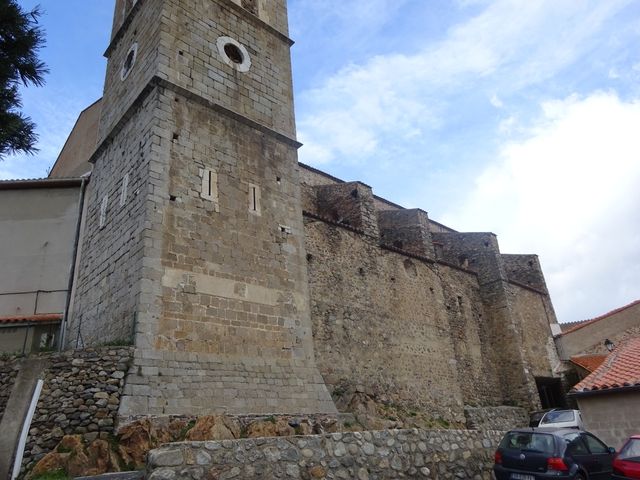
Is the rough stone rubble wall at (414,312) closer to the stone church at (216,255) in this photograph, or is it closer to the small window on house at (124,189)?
the stone church at (216,255)

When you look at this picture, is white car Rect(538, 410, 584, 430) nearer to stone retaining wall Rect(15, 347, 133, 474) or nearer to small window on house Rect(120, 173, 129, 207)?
stone retaining wall Rect(15, 347, 133, 474)

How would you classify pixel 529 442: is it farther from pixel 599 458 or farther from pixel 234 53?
pixel 234 53

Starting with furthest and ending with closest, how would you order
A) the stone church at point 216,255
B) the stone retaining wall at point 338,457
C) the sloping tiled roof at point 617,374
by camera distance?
the sloping tiled roof at point 617,374
the stone church at point 216,255
the stone retaining wall at point 338,457

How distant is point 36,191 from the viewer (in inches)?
533

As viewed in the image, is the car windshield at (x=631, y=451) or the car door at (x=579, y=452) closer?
the car windshield at (x=631, y=451)

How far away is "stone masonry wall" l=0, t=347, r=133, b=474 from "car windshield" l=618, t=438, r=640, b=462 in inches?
292

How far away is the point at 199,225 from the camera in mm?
9742

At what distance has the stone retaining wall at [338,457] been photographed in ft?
16.9

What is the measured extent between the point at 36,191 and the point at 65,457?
29.1 feet

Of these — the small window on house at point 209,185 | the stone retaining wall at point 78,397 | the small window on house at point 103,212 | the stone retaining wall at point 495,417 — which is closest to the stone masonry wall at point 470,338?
the stone retaining wall at point 495,417

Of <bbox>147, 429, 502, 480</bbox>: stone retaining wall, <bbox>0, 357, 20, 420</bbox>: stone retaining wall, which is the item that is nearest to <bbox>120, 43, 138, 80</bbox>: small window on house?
<bbox>0, 357, 20, 420</bbox>: stone retaining wall

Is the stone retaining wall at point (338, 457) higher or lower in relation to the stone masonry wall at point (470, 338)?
lower

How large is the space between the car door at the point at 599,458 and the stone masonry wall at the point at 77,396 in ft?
23.8

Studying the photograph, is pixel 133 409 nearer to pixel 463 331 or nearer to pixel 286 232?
pixel 286 232
